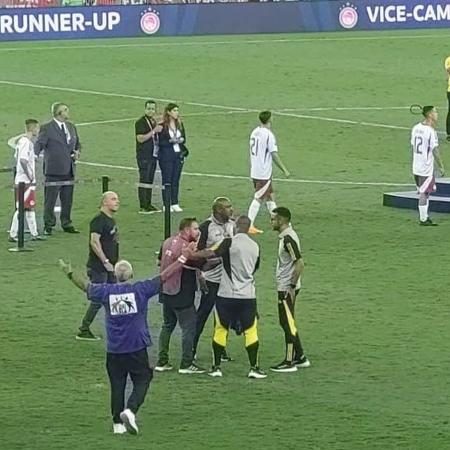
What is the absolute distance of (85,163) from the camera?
33625mm

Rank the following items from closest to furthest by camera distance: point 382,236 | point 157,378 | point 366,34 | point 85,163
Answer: point 157,378, point 382,236, point 85,163, point 366,34

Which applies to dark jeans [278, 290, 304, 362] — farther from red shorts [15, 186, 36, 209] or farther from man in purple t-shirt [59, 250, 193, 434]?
red shorts [15, 186, 36, 209]

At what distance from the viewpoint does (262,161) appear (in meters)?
27.0

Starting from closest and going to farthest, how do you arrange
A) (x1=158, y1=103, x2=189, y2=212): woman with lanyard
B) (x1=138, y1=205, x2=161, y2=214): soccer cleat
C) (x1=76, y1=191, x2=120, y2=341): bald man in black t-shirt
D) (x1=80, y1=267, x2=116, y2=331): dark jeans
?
1. (x1=76, y1=191, x2=120, y2=341): bald man in black t-shirt
2. (x1=80, y1=267, x2=116, y2=331): dark jeans
3. (x1=158, y1=103, x2=189, y2=212): woman with lanyard
4. (x1=138, y1=205, x2=161, y2=214): soccer cleat

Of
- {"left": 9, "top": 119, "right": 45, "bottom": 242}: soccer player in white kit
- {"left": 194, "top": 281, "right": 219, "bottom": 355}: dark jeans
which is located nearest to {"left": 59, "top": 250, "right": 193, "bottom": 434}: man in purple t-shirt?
{"left": 194, "top": 281, "right": 219, "bottom": 355}: dark jeans

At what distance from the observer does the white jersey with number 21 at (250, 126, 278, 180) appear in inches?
1057

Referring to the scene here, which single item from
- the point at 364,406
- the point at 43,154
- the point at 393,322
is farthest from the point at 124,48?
the point at 364,406

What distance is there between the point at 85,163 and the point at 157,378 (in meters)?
15.5

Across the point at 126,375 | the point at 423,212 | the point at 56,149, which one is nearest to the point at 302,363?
the point at 126,375

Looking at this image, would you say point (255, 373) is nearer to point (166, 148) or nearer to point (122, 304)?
point (122, 304)

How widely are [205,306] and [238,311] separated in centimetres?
101

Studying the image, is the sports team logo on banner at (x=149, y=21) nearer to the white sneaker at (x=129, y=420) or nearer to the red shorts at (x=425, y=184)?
the red shorts at (x=425, y=184)

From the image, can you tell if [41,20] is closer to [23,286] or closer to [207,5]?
[207,5]

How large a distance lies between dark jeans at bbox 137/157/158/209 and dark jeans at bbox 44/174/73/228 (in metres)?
2.01
